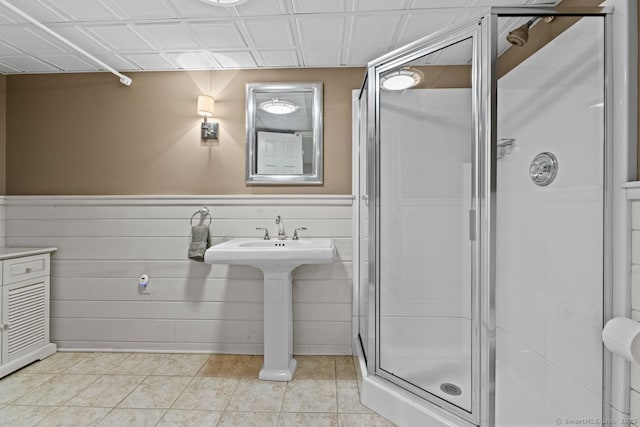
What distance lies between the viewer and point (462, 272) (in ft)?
5.45

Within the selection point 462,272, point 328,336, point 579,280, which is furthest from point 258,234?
point 579,280

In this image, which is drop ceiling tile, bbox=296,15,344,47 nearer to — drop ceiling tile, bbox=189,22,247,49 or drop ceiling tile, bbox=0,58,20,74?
drop ceiling tile, bbox=189,22,247,49

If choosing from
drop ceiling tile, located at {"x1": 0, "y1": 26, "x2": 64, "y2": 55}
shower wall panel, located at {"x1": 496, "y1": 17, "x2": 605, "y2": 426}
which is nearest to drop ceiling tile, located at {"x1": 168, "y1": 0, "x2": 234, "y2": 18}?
drop ceiling tile, located at {"x1": 0, "y1": 26, "x2": 64, "y2": 55}

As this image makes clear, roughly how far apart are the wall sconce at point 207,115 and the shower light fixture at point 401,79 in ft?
4.31

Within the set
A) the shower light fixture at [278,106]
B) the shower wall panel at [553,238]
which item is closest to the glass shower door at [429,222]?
the shower wall panel at [553,238]

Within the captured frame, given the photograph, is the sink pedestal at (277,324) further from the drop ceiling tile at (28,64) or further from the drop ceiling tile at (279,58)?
the drop ceiling tile at (28,64)

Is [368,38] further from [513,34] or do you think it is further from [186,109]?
[186,109]

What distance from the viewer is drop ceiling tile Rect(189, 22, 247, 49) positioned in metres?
2.05

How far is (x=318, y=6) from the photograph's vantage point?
1857 millimetres

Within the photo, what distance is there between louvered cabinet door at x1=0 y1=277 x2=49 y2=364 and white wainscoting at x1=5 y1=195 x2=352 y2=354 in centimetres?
13

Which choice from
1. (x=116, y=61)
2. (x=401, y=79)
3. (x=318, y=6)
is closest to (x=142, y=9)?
(x=116, y=61)

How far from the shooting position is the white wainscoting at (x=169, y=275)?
2.62m

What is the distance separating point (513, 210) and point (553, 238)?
9.2 inches

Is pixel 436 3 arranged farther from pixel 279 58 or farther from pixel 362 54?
pixel 279 58
